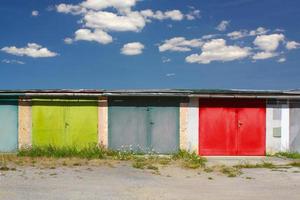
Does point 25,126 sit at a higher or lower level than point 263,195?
higher

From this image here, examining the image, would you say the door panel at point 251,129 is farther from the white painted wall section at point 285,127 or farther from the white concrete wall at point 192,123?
the white concrete wall at point 192,123

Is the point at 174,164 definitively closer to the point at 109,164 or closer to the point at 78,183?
the point at 109,164

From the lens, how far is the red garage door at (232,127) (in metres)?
18.0

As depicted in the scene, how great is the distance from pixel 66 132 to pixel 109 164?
379 centimetres

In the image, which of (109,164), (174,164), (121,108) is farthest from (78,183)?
(121,108)

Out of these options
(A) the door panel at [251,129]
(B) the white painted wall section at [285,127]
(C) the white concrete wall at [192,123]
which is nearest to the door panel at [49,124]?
(C) the white concrete wall at [192,123]

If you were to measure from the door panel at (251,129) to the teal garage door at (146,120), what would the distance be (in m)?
2.75

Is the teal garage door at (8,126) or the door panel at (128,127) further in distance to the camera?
the teal garage door at (8,126)

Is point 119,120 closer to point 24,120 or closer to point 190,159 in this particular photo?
point 190,159

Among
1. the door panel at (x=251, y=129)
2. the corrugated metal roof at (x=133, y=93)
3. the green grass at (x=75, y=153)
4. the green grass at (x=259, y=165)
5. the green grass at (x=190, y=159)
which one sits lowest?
the green grass at (x=259, y=165)

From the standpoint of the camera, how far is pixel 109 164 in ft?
48.3

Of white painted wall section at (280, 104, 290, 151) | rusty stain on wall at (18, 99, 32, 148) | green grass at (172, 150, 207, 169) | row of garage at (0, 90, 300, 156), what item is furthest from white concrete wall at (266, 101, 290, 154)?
rusty stain on wall at (18, 99, 32, 148)

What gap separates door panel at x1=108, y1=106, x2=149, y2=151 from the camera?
17.7m

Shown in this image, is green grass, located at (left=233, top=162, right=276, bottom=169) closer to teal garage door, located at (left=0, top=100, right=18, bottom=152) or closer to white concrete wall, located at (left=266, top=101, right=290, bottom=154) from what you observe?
white concrete wall, located at (left=266, top=101, right=290, bottom=154)
